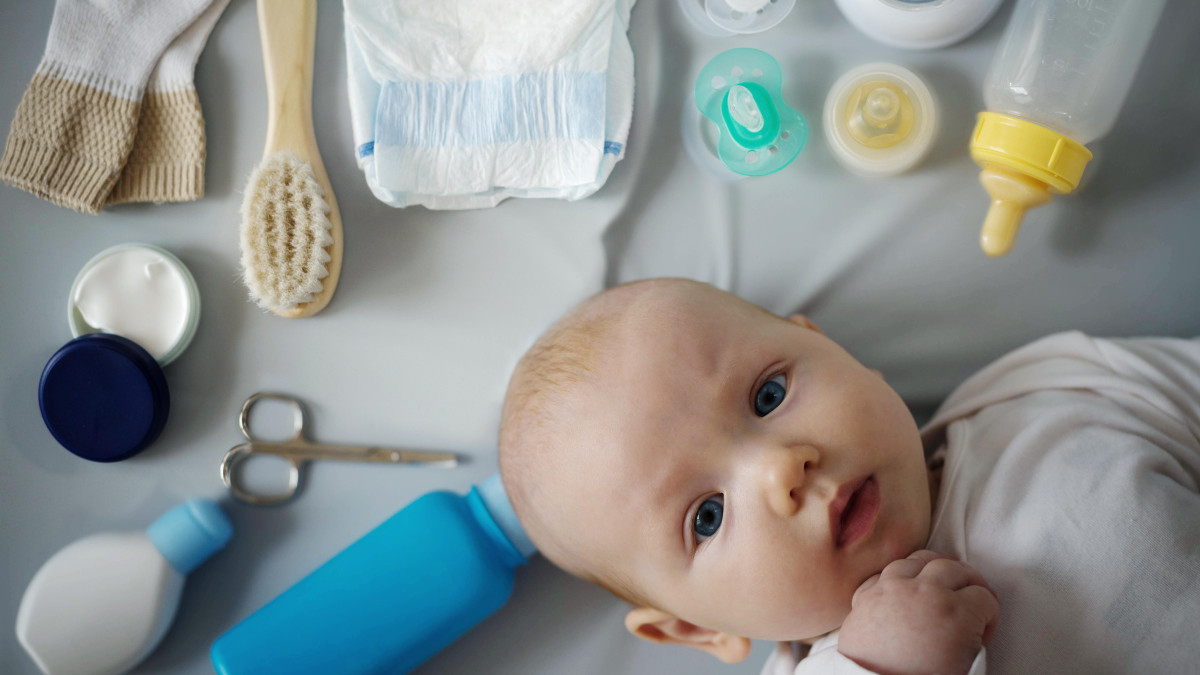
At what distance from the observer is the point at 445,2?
0.94 m

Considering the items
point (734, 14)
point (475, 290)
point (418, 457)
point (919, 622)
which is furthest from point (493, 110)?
point (919, 622)

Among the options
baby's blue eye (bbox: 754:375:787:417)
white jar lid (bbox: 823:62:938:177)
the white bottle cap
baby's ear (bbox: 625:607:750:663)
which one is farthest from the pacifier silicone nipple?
baby's ear (bbox: 625:607:750:663)

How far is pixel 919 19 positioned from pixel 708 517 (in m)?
0.63

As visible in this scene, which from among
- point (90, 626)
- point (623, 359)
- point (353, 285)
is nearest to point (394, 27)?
point (353, 285)

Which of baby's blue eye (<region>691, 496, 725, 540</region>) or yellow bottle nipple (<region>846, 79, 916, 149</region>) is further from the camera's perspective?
yellow bottle nipple (<region>846, 79, 916, 149</region>)

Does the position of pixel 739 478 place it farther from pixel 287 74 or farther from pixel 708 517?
pixel 287 74

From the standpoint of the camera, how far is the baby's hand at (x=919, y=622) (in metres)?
0.64

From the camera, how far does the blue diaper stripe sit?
0.92m

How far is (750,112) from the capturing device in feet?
2.88

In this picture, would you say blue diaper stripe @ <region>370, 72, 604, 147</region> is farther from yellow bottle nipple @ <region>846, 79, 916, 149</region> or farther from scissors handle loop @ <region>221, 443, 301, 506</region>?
scissors handle loop @ <region>221, 443, 301, 506</region>

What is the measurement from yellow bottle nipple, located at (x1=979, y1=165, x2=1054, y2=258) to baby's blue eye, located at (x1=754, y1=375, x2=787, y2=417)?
0.94ft

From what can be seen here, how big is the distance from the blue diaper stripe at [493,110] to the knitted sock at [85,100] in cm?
31

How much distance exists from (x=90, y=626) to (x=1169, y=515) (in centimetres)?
115

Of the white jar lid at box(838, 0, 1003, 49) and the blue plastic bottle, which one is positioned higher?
the white jar lid at box(838, 0, 1003, 49)
